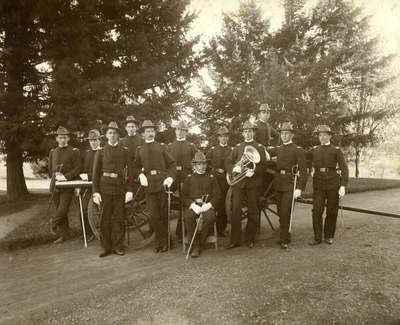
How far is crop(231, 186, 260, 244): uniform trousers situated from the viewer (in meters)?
6.95

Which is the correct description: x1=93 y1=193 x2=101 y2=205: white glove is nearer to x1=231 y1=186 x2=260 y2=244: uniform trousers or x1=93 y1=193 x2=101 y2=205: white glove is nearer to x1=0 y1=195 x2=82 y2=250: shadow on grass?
x1=0 y1=195 x2=82 y2=250: shadow on grass

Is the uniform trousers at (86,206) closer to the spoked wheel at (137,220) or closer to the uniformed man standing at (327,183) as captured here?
the spoked wheel at (137,220)

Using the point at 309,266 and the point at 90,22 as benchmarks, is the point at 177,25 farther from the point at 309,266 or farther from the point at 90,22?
the point at 309,266

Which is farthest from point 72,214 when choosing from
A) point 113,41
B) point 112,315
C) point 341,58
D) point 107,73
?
point 341,58

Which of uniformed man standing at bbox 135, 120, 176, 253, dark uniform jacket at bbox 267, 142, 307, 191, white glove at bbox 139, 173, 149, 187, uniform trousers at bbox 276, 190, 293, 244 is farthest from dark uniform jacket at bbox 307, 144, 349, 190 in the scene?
white glove at bbox 139, 173, 149, 187

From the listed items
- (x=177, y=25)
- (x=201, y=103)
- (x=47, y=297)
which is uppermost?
(x=177, y=25)

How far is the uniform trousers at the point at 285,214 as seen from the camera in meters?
6.85

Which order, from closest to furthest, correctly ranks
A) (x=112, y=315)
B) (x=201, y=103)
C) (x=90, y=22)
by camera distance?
A: (x=112, y=315)
(x=90, y=22)
(x=201, y=103)

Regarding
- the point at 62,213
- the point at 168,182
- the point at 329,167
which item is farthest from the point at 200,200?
the point at 62,213

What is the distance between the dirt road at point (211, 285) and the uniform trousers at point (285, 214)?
0.75 ft

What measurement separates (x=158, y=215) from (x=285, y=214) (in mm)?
2173

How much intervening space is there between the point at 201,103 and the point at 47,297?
34.4 ft

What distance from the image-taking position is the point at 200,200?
6816 mm

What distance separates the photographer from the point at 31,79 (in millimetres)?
11477
